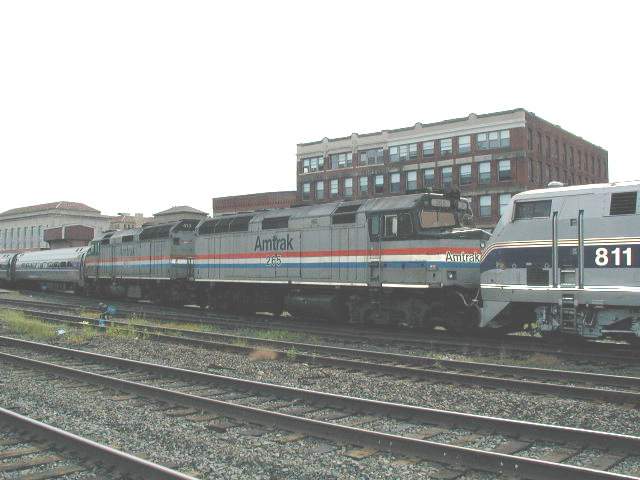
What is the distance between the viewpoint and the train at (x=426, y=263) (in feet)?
37.5

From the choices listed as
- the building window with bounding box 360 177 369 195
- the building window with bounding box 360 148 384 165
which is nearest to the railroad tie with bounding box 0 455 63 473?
the building window with bounding box 360 177 369 195

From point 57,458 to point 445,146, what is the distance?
2031 inches

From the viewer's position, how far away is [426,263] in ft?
50.6

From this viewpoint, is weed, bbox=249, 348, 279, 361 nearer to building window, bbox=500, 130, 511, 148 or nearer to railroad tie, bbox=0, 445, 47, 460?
railroad tie, bbox=0, 445, 47, 460

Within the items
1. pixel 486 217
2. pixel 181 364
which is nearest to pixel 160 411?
pixel 181 364

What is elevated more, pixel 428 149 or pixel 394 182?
pixel 428 149

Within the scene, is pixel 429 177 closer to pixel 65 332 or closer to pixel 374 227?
pixel 374 227

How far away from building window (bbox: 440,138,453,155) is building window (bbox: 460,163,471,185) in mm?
2061

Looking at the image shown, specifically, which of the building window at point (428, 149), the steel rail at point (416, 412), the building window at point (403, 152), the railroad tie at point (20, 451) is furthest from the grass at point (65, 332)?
the building window at point (403, 152)

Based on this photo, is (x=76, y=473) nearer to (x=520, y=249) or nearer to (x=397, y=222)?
(x=520, y=249)

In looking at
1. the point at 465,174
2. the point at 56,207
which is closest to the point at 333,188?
the point at 465,174

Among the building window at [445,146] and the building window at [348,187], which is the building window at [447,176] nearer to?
the building window at [445,146]

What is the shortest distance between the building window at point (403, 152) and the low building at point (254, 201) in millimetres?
12066

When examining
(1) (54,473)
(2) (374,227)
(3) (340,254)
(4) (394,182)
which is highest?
(4) (394,182)
